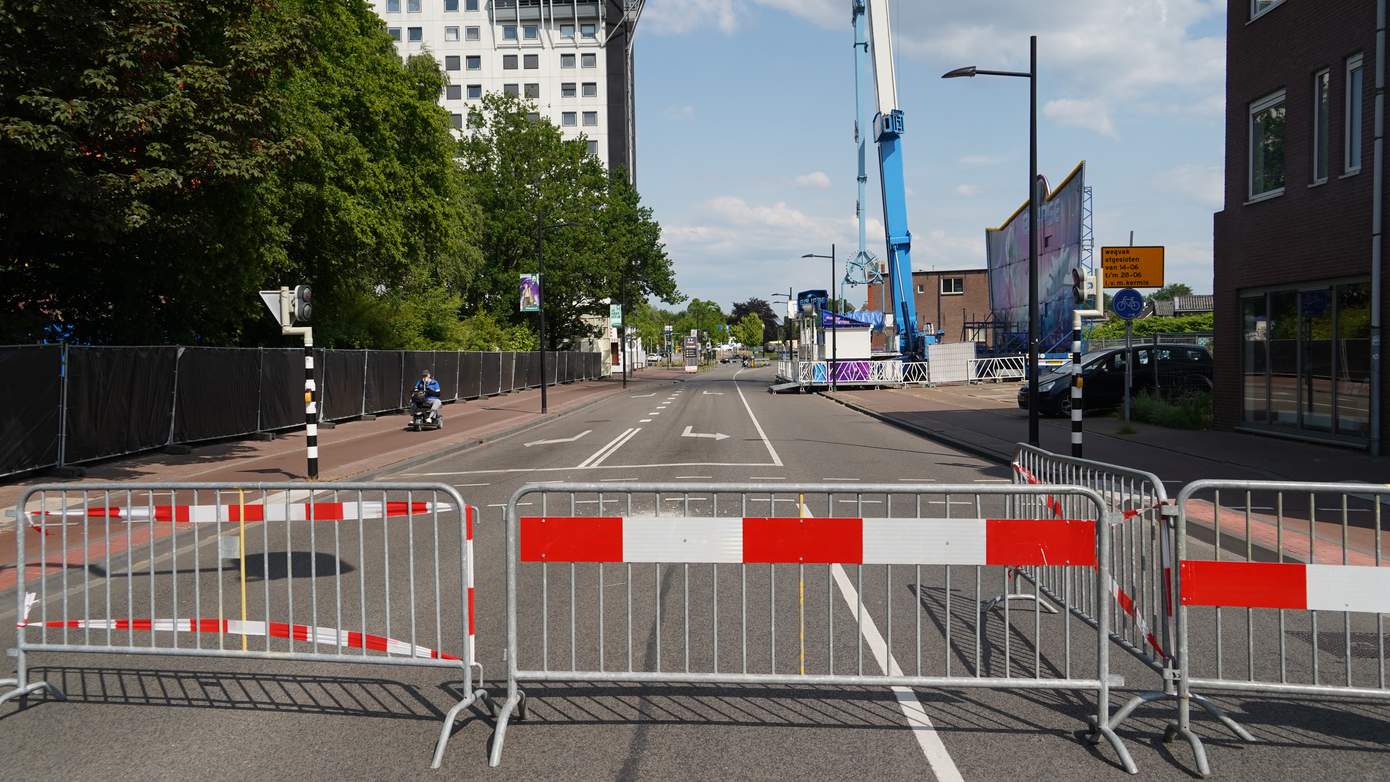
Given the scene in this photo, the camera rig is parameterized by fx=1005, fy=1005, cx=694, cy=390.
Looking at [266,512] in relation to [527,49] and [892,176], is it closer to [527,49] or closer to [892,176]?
[892,176]

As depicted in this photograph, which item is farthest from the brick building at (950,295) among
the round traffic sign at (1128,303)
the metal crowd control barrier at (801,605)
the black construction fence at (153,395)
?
the metal crowd control barrier at (801,605)

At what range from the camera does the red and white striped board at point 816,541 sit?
484 centimetres

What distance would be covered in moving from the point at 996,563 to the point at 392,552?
6142mm

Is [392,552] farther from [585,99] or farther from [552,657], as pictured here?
[585,99]

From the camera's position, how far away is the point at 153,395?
57.6 feet

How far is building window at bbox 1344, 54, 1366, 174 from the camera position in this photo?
15070 mm

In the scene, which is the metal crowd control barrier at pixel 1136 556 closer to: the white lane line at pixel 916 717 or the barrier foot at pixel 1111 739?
the barrier foot at pixel 1111 739

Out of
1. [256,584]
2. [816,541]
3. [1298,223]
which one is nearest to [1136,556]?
→ [816,541]

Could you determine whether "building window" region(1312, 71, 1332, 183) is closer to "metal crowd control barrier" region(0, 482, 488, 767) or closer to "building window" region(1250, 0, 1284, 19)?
"building window" region(1250, 0, 1284, 19)

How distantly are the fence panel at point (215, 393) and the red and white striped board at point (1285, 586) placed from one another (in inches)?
713

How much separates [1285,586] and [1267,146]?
51.2 ft

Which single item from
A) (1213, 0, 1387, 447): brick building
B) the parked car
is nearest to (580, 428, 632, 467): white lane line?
the parked car

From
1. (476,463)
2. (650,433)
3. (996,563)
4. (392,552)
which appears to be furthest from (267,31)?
(996,563)

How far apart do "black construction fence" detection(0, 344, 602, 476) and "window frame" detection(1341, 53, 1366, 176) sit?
1954 cm
